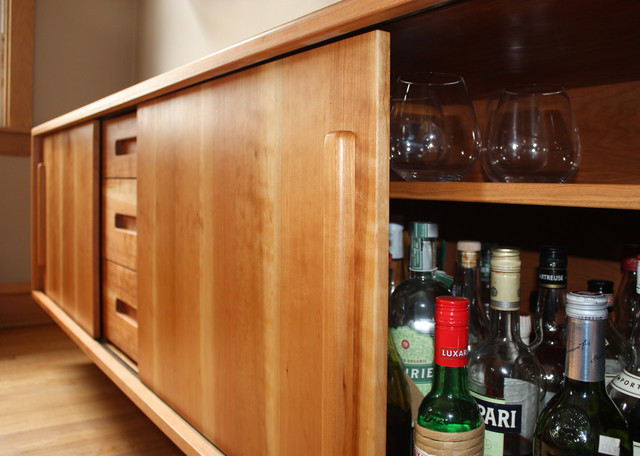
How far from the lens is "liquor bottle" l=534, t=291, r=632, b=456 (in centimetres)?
48

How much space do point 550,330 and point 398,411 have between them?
0.70 feet

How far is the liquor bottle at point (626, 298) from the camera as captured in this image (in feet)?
2.15

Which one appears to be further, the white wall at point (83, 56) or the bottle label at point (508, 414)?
the white wall at point (83, 56)

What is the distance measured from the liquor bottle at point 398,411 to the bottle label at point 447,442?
0.15 m

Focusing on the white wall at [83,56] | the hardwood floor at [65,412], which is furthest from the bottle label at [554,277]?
the white wall at [83,56]

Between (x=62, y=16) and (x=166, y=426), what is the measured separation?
7.05ft

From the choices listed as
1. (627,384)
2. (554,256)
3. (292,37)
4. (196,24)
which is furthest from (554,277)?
(196,24)

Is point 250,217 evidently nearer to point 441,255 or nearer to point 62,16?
point 441,255

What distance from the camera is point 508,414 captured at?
0.58m

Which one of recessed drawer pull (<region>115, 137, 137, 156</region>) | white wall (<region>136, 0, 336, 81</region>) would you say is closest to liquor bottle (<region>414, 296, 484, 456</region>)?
recessed drawer pull (<region>115, 137, 137, 156</region>)

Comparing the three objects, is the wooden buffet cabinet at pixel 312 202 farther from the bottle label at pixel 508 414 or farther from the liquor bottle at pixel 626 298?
the bottle label at pixel 508 414

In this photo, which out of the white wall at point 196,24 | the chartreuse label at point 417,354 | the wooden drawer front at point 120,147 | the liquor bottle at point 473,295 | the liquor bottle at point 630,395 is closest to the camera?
the liquor bottle at point 630,395

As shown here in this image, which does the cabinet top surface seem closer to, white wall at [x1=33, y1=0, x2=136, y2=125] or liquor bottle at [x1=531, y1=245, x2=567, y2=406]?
liquor bottle at [x1=531, y1=245, x2=567, y2=406]

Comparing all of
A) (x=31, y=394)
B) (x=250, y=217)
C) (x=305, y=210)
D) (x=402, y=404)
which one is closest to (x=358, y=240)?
(x=305, y=210)
